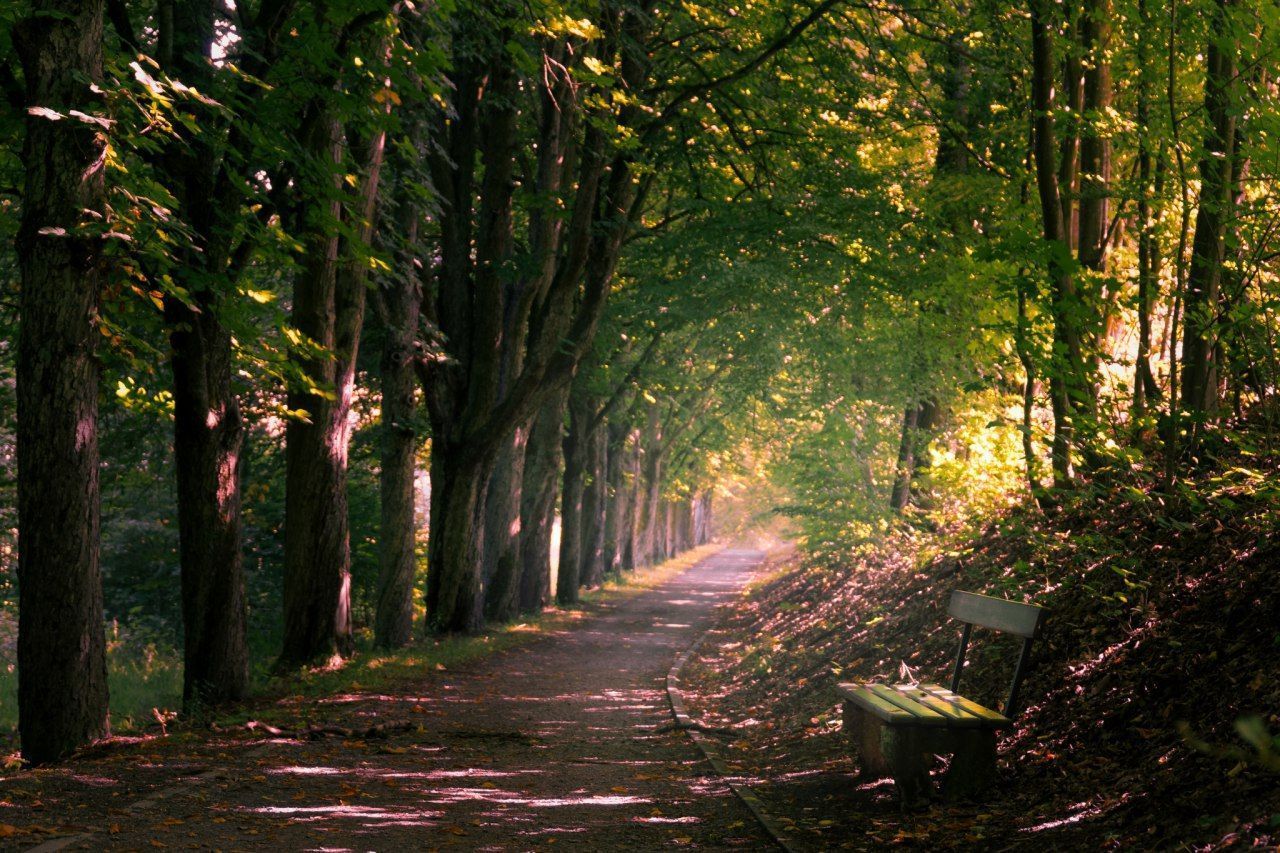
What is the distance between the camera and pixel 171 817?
6.48m

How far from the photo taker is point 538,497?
77.6 ft

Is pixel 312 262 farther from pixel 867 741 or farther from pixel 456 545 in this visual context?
pixel 867 741

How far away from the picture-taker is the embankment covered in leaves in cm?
546

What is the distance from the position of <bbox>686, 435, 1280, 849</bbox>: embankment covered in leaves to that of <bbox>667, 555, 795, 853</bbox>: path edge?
0.56 feet

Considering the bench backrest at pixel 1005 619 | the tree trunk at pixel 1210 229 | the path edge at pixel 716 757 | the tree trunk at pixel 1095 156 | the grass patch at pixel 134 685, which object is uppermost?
the tree trunk at pixel 1095 156

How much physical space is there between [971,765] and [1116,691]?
96 centimetres

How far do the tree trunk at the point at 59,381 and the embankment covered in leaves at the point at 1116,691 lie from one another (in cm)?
501

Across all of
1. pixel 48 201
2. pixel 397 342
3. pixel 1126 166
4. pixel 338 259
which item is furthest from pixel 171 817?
pixel 1126 166

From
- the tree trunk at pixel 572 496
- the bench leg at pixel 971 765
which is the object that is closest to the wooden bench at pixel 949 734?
the bench leg at pixel 971 765

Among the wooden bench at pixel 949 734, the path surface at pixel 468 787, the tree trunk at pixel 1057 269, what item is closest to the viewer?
the path surface at pixel 468 787

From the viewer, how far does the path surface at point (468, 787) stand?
645 centimetres

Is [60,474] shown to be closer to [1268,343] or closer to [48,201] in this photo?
[48,201]

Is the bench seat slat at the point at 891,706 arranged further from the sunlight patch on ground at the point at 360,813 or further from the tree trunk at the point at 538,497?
the tree trunk at the point at 538,497

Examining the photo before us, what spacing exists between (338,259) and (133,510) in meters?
12.6
